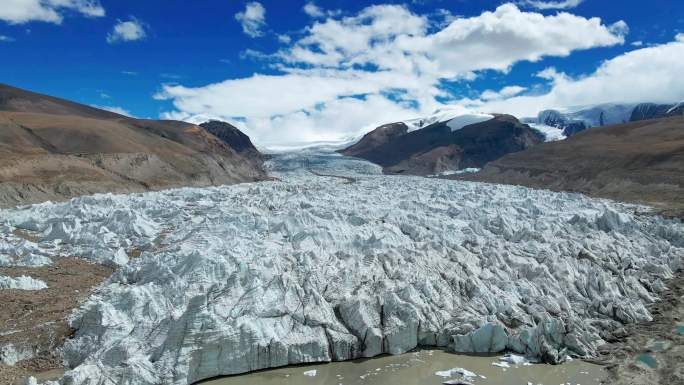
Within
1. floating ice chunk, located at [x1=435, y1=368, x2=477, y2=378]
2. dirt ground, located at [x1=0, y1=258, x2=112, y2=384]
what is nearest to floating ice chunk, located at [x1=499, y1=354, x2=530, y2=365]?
floating ice chunk, located at [x1=435, y1=368, x2=477, y2=378]

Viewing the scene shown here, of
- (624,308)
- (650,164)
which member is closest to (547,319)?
(624,308)

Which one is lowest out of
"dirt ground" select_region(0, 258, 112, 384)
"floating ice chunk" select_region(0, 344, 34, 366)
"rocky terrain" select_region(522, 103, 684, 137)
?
"floating ice chunk" select_region(0, 344, 34, 366)

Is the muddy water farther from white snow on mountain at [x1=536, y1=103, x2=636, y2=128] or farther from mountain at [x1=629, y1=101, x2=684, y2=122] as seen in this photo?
white snow on mountain at [x1=536, y1=103, x2=636, y2=128]

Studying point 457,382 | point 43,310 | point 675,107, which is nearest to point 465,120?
point 675,107

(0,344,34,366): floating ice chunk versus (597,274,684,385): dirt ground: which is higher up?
(0,344,34,366): floating ice chunk

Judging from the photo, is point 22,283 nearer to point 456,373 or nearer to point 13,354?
point 13,354

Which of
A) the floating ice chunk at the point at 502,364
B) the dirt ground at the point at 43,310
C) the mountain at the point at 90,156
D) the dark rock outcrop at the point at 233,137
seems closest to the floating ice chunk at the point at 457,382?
the floating ice chunk at the point at 502,364
